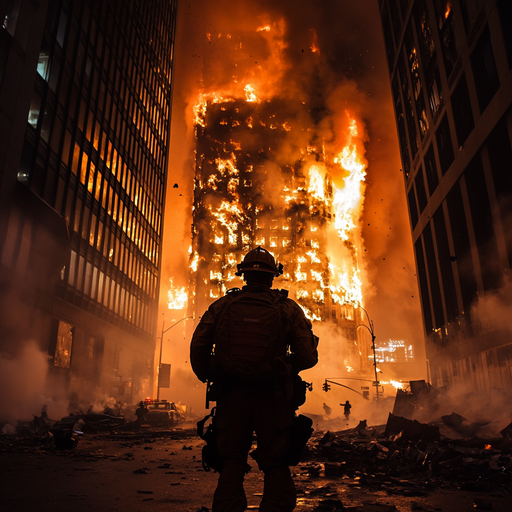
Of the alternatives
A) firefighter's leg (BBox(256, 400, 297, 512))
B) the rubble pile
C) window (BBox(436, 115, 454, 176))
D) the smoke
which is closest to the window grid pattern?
the smoke

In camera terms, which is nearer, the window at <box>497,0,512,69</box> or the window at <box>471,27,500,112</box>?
the window at <box>497,0,512,69</box>

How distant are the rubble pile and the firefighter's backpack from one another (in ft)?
11.2

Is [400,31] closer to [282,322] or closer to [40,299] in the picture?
[40,299]

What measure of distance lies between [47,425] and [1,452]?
750 cm

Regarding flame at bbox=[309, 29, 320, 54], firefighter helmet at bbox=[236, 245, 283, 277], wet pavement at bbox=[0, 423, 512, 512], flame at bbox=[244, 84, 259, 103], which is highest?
flame at bbox=[309, 29, 320, 54]

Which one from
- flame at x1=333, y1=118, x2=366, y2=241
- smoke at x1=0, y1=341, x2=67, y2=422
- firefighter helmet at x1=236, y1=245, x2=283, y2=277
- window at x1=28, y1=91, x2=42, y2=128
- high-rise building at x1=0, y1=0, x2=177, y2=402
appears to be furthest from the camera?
flame at x1=333, y1=118, x2=366, y2=241

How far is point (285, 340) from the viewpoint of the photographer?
140 inches

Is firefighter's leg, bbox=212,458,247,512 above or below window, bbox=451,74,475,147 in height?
below

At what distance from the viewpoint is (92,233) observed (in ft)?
102

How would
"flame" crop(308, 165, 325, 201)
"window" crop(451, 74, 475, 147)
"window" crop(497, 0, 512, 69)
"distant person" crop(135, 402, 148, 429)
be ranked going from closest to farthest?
"window" crop(497, 0, 512, 69) < "distant person" crop(135, 402, 148, 429) < "window" crop(451, 74, 475, 147) < "flame" crop(308, 165, 325, 201)

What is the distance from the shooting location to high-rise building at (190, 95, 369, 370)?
79438 millimetres

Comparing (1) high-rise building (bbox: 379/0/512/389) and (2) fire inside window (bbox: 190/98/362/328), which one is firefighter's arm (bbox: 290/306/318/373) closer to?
(1) high-rise building (bbox: 379/0/512/389)

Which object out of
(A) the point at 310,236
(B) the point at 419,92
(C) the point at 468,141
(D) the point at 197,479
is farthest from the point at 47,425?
(A) the point at 310,236

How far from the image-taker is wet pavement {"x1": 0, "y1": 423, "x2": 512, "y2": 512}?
4573mm
